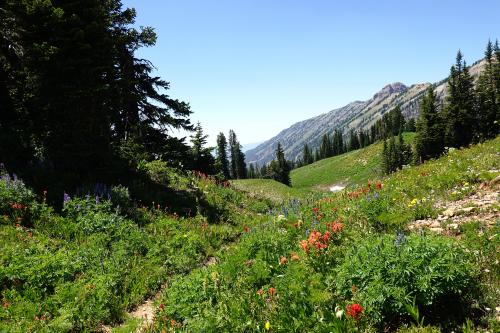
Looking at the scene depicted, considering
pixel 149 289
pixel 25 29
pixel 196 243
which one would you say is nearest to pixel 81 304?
pixel 149 289

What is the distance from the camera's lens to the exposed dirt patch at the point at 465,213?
6.69m

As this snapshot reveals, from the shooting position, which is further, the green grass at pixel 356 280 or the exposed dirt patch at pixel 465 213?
the exposed dirt patch at pixel 465 213

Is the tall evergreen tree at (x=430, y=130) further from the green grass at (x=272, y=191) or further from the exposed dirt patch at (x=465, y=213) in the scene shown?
the exposed dirt patch at (x=465, y=213)

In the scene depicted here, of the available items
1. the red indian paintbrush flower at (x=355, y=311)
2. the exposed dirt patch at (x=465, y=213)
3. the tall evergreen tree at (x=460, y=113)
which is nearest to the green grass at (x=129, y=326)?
the red indian paintbrush flower at (x=355, y=311)

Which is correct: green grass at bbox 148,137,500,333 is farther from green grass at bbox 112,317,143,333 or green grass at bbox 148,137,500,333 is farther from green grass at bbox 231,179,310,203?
green grass at bbox 231,179,310,203

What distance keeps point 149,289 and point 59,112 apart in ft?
28.9

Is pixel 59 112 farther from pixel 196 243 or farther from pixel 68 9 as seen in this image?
pixel 196 243

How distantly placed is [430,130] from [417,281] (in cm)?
7099

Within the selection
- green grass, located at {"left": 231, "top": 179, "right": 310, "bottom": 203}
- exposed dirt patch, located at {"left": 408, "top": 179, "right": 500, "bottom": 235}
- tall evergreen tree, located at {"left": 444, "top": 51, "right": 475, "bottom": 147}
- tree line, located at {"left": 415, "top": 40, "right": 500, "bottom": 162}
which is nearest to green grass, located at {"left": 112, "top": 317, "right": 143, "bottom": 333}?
exposed dirt patch, located at {"left": 408, "top": 179, "right": 500, "bottom": 235}

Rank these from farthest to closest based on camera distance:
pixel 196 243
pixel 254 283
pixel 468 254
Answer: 1. pixel 196 243
2. pixel 254 283
3. pixel 468 254

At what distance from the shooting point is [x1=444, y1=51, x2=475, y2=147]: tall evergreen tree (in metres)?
61.9

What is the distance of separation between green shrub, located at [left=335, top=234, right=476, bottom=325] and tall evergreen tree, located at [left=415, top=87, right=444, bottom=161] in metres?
67.1

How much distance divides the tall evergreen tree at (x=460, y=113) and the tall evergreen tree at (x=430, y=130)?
60.9 inches

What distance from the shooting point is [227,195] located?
62.7ft
